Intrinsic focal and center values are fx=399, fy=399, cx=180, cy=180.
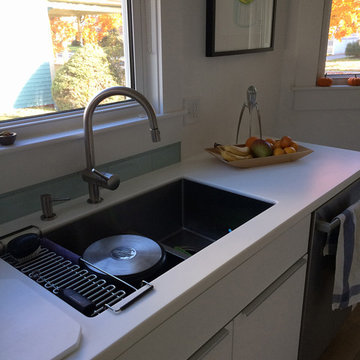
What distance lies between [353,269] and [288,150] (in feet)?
1.75

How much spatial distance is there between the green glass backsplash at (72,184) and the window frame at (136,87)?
146 mm

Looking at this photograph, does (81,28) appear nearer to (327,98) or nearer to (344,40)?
(327,98)

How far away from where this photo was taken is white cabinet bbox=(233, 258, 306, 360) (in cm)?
112

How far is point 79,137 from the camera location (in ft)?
4.24

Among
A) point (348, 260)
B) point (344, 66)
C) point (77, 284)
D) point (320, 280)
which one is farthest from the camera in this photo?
point (344, 66)

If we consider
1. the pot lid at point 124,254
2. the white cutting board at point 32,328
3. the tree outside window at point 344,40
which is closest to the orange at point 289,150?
the pot lid at point 124,254

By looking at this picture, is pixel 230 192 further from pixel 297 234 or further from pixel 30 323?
pixel 30 323

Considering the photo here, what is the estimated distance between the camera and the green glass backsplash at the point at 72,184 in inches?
45.6

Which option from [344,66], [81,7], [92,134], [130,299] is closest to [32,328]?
[130,299]

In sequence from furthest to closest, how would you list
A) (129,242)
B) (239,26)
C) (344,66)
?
(344,66), (239,26), (129,242)

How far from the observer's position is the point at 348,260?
1.42 meters

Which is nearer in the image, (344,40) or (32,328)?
(32,328)

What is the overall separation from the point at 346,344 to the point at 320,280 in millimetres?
607

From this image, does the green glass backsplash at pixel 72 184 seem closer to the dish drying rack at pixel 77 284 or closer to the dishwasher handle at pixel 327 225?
the dish drying rack at pixel 77 284
